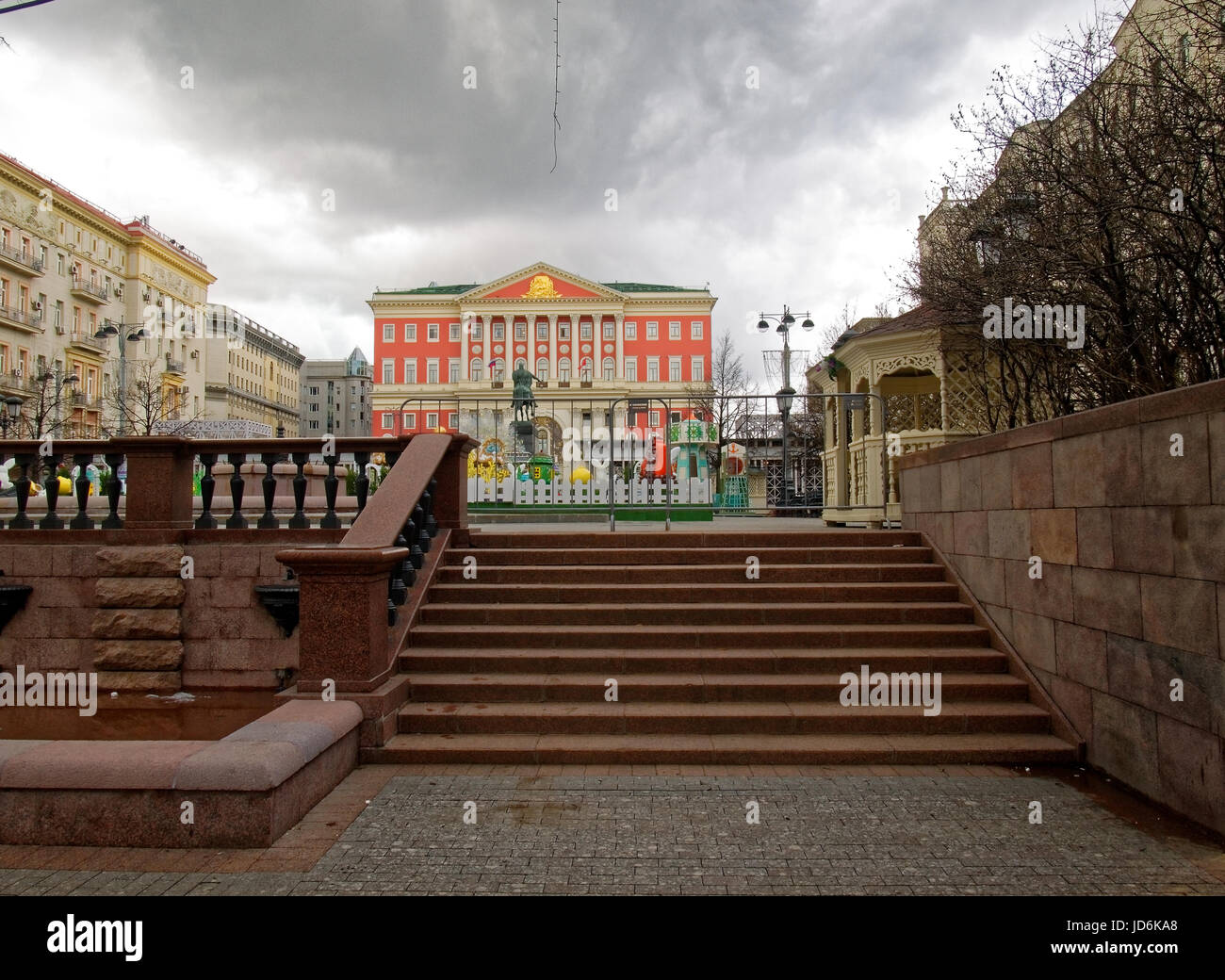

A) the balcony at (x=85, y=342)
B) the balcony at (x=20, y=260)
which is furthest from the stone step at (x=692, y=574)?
the balcony at (x=85, y=342)

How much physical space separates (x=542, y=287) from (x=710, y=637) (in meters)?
86.9

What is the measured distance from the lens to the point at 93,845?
4.10 m

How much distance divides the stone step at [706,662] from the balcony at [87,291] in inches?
2437

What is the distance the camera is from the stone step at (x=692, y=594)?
25.0 ft

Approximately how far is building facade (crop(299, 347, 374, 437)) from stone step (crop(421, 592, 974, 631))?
133497mm

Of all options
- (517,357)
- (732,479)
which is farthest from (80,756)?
(517,357)

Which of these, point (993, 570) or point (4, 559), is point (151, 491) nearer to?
point (4, 559)

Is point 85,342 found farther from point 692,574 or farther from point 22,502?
point 692,574

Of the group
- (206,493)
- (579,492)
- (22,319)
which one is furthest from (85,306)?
(206,493)

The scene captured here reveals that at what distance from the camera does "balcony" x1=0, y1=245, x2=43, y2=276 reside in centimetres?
4631

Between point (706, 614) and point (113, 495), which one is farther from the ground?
point (113, 495)

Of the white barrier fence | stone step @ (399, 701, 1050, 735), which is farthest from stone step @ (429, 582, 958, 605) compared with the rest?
the white barrier fence

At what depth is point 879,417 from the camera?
12180 millimetres

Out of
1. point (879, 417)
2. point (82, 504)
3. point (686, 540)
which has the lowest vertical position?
point (686, 540)
